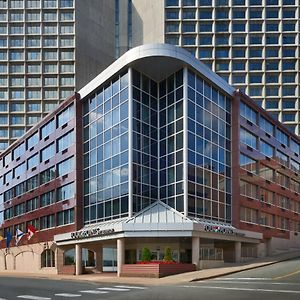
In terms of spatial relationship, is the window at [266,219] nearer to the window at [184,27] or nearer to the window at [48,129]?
the window at [48,129]

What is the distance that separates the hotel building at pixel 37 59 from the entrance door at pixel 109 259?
61.3 meters

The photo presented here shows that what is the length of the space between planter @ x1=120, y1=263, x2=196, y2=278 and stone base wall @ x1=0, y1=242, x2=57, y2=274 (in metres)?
17.1

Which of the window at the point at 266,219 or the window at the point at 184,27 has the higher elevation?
the window at the point at 184,27

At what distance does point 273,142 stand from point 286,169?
5.45 metres

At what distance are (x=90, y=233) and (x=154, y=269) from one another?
11182 millimetres

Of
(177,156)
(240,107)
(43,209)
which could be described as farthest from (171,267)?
(43,209)

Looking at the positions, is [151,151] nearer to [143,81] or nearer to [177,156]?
[177,156]

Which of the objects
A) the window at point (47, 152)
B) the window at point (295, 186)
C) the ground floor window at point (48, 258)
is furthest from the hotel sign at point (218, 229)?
the window at point (295, 186)

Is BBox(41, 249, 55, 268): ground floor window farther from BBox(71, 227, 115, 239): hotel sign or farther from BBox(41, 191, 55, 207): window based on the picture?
BBox(71, 227, 115, 239): hotel sign

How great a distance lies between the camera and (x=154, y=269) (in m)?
36.0

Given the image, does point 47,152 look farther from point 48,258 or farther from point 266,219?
point 266,219

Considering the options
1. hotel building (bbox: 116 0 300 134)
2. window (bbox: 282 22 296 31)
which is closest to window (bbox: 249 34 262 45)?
hotel building (bbox: 116 0 300 134)

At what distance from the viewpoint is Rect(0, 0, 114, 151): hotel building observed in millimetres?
109312

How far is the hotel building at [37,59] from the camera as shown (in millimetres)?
109312
